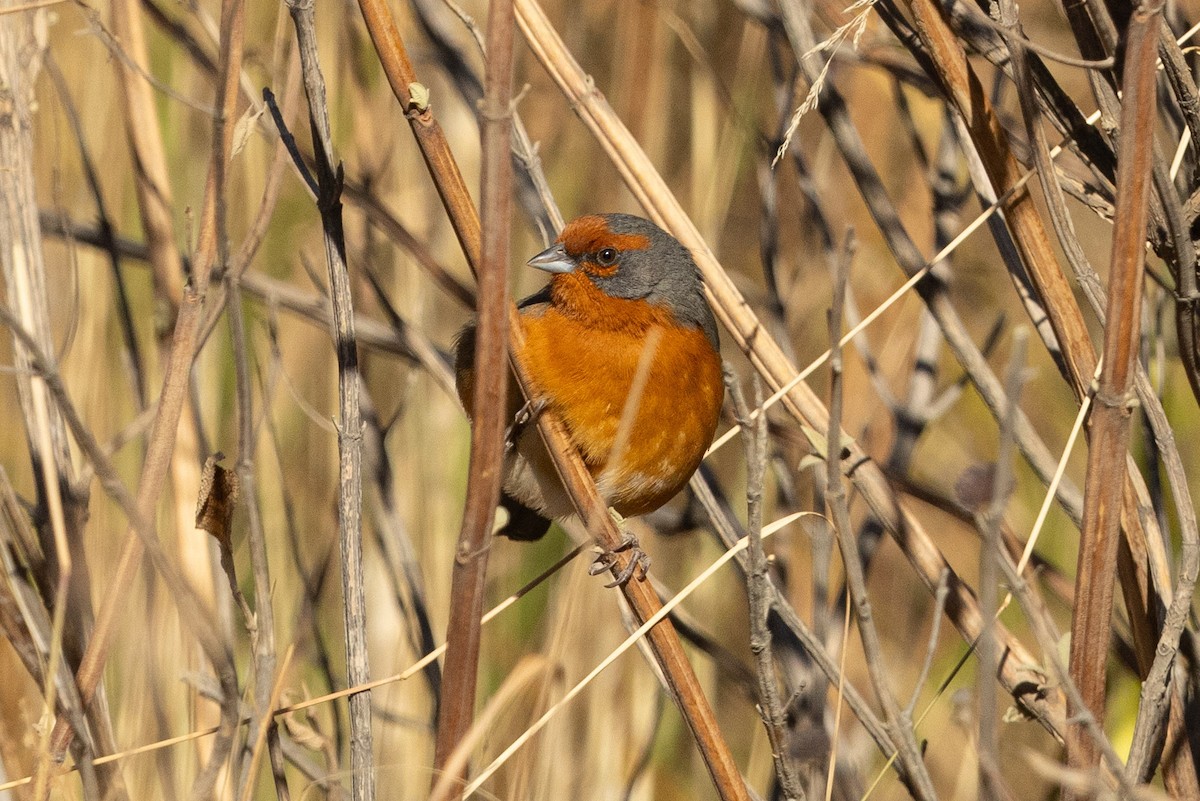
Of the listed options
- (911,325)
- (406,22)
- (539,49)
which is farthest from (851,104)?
(539,49)

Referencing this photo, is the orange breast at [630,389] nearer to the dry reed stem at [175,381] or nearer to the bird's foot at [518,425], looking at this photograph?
the bird's foot at [518,425]

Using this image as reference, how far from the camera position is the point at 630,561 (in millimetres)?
2260

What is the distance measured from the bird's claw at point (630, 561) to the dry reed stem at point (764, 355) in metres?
0.44

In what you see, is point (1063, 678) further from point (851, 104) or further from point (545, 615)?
point (851, 104)

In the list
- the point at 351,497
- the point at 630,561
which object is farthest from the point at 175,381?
the point at 630,561

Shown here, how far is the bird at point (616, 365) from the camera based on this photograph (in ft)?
8.93

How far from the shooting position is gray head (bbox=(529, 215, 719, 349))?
305 centimetres

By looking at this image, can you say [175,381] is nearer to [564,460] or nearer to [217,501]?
[217,501]

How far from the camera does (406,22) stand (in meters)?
3.90

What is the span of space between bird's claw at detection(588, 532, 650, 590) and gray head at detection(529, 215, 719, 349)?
69 cm

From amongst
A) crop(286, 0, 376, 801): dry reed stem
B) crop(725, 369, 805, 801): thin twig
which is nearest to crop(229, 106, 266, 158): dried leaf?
crop(286, 0, 376, 801): dry reed stem

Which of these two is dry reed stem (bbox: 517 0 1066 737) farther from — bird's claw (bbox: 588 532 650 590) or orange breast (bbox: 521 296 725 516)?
A: bird's claw (bbox: 588 532 650 590)

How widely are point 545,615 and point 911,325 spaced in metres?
1.43

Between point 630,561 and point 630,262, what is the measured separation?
1.04 meters
